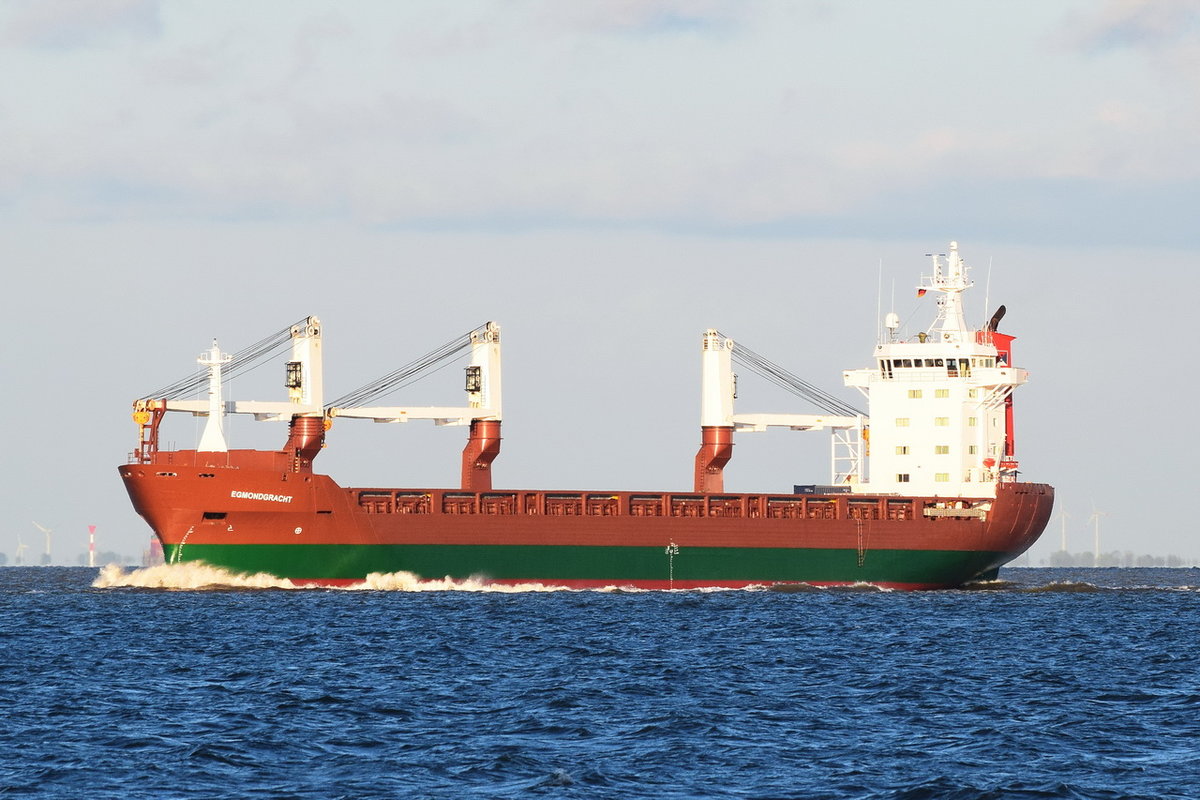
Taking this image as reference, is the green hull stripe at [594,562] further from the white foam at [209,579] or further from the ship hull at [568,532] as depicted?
the white foam at [209,579]

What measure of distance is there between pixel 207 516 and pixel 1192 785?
40.9 meters

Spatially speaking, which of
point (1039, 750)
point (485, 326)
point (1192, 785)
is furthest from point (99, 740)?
point (485, 326)

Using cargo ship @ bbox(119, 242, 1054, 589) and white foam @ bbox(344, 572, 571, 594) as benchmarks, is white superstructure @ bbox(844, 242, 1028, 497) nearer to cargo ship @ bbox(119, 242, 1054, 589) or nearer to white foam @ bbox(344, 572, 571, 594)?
cargo ship @ bbox(119, 242, 1054, 589)

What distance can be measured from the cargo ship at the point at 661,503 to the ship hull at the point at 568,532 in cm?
6

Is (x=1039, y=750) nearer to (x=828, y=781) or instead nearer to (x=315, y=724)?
(x=828, y=781)

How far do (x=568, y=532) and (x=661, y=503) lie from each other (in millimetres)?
3810

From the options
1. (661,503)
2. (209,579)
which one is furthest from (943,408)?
(209,579)

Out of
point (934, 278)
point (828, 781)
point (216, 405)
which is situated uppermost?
point (934, 278)

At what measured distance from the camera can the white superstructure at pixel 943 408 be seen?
65.6 metres

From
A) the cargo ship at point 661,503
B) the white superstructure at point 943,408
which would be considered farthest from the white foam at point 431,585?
the white superstructure at point 943,408

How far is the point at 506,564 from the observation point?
196 ft

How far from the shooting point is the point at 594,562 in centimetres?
6062

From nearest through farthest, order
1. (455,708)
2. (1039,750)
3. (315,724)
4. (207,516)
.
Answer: (1039,750) → (315,724) → (455,708) → (207,516)

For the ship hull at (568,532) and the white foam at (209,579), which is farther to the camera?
the white foam at (209,579)
